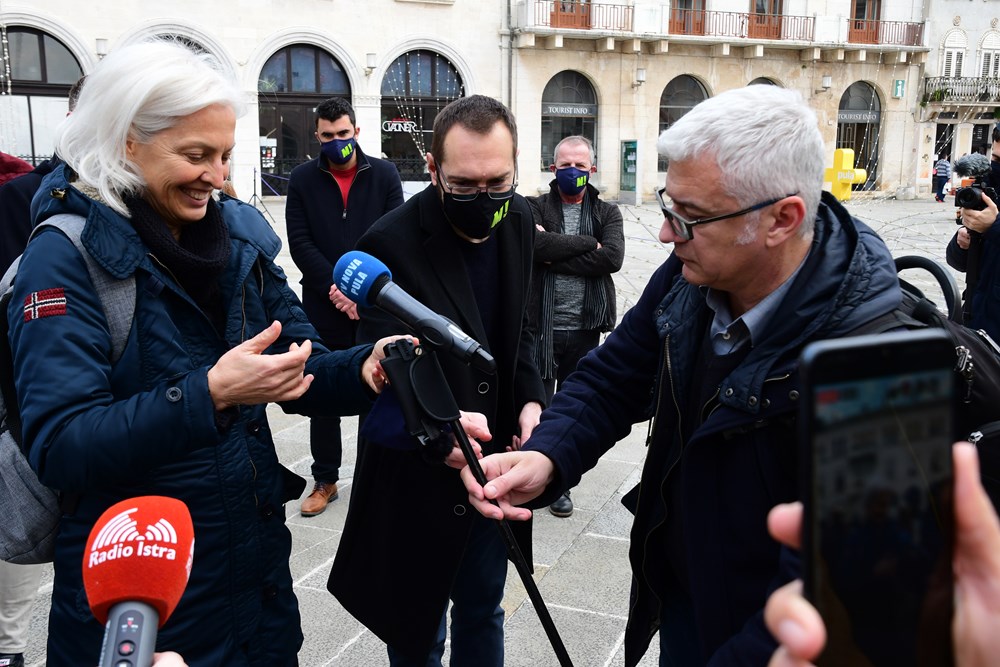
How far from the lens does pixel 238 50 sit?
2097 centimetres

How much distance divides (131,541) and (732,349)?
115cm

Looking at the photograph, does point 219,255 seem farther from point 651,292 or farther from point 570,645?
point 570,645

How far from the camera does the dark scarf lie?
5.83 feet

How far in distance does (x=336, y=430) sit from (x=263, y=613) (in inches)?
96.6

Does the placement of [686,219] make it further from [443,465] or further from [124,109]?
[124,109]

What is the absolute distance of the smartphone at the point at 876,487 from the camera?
70 cm

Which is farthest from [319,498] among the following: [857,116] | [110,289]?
[857,116]

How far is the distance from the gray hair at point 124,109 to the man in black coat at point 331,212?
8.55 feet

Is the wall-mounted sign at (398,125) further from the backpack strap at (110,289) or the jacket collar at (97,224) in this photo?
the backpack strap at (110,289)

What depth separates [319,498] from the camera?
171 inches

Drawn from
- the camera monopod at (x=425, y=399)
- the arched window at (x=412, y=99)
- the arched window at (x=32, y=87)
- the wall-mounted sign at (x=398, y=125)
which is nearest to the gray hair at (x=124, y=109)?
the camera monopod at (x=425, y=399)

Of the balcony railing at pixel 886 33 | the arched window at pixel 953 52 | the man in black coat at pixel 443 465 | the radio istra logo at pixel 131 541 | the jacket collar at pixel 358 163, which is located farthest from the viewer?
the arched window at pixel 953 52

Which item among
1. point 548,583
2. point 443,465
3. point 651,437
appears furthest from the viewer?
point 548,583

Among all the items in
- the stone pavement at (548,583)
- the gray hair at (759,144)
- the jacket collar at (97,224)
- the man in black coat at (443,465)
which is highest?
the gray hair at (759,144)
